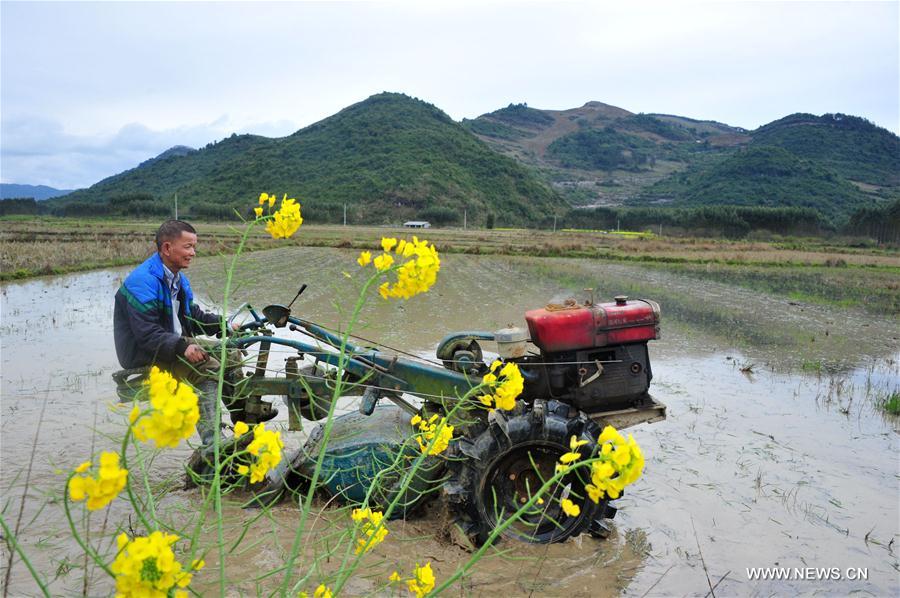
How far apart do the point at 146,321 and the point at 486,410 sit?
2.25 metres

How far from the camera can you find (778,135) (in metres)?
128

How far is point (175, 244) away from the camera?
4012mm

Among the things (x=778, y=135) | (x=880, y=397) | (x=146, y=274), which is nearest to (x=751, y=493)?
(x=880, y=397)

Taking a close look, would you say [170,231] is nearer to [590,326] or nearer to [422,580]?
[590,326]

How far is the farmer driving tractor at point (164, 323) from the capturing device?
377cm

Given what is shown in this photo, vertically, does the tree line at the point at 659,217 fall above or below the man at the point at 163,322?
above

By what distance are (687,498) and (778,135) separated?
473 feet

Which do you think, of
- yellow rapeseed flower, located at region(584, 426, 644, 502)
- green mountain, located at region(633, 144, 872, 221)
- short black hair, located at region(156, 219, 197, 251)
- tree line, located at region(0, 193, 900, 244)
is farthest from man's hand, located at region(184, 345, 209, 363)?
green mountain, located at region(633, 144, 872, 221)

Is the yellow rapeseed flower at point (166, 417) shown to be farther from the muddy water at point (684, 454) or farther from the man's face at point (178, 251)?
the man's face at point (178, 251)

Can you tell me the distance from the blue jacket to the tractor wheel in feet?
5.98

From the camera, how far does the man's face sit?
4016 millimetres

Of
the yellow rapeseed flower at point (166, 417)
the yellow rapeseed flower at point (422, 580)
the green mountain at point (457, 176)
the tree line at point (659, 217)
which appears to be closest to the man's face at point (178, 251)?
the yellow rapeseed flower at point (422, 580)

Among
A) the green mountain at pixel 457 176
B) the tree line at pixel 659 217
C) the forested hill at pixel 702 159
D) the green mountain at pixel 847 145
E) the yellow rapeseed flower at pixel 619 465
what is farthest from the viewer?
the green mountain at pixel 847 145

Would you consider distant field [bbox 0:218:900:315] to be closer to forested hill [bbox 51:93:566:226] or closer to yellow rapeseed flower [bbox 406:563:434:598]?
yellow rapeseed flower [bbox 406:563:434:598]
